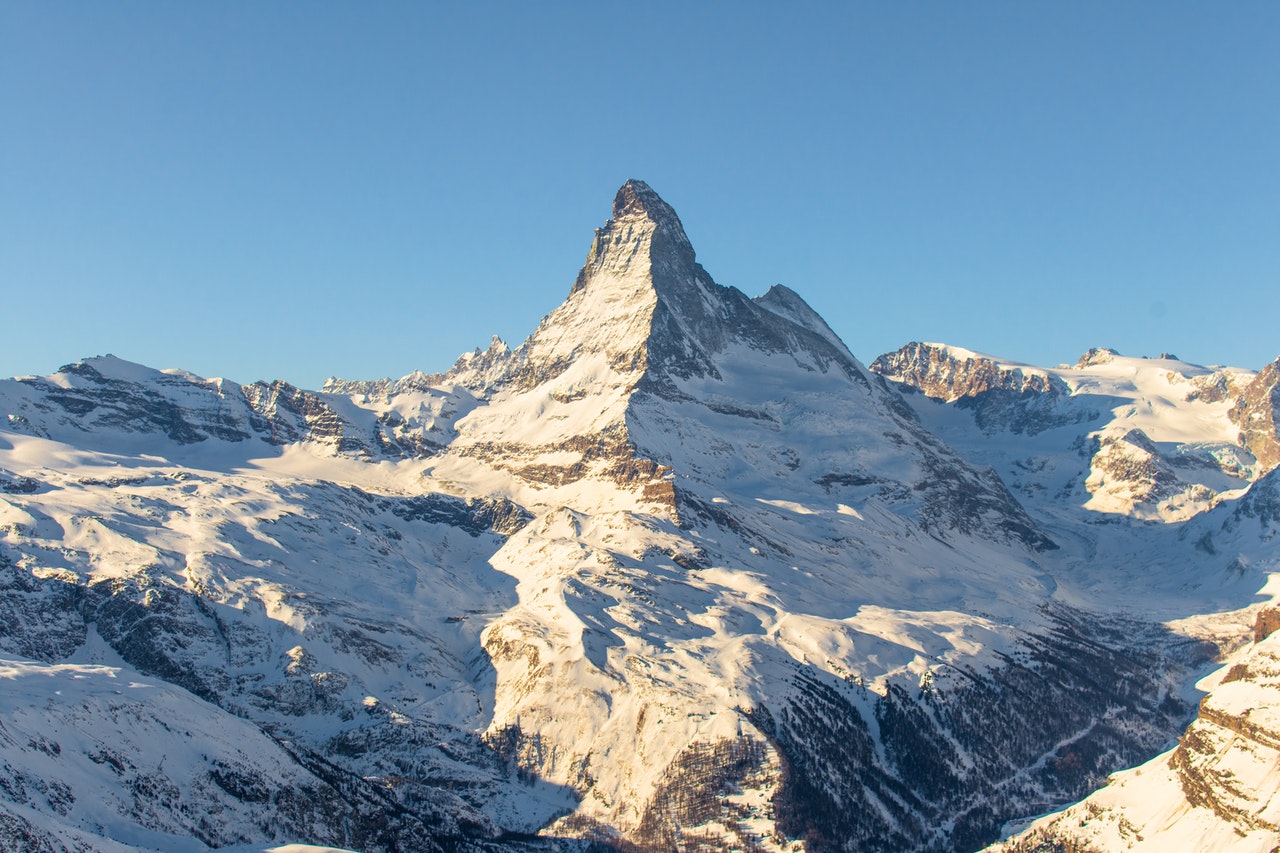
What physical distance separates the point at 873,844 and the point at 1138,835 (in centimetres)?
6133

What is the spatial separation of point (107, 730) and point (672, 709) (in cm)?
9464

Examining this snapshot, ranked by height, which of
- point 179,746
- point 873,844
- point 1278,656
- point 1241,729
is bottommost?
point 873,844

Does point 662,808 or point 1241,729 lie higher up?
point 1241,729

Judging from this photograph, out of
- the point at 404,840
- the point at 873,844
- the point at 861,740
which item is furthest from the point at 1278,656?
the point at 404,840

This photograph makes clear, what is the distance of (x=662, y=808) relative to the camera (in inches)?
6885

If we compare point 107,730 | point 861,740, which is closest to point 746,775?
point 861,740

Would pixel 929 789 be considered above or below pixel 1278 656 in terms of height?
below

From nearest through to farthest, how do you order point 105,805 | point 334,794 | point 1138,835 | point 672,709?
point 105,805 < point 1138,835 < point 334,794 < point 672,709

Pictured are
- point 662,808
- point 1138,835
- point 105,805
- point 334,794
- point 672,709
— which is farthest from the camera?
point 672,709

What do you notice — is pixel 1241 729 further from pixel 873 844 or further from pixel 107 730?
pixel 107 730

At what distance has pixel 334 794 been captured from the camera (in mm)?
138375

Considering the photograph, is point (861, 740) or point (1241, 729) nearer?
point (1241, 729)

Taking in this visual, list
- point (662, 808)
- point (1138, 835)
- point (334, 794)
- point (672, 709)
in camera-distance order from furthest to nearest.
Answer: point (672, 709) → point (662, 808) → point (334, 794) → point (1138, 835)

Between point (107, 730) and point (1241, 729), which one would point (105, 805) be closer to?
point (107, 730)
